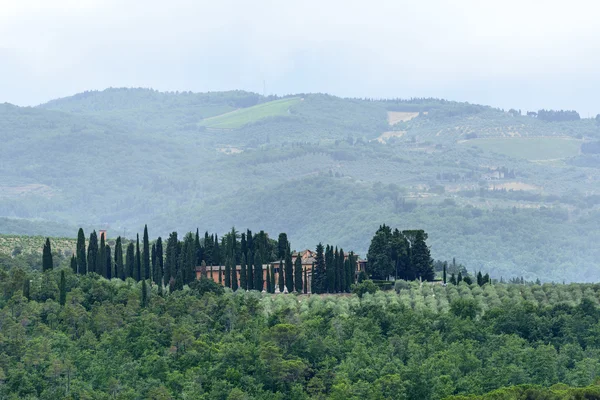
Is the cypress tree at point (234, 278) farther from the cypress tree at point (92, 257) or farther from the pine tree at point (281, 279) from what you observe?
the cypress tree at point (92, 257)

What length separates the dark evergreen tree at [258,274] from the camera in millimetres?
A: 131375

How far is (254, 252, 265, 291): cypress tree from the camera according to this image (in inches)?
5172

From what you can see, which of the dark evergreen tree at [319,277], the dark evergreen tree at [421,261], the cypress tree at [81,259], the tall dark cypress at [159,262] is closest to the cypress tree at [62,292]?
the cypress tree at [81,259]

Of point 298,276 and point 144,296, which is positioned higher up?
point 298,276

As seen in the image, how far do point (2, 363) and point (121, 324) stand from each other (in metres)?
12.6

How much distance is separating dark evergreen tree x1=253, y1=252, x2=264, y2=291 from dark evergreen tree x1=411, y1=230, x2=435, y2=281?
15.9 meters

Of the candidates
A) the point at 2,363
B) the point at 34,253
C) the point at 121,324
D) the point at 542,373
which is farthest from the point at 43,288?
the point at 542,373

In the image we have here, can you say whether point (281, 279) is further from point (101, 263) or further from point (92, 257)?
point (92, 257)

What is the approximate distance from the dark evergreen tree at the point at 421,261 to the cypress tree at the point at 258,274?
15.9 m

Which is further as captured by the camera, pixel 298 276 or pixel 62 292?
pixel 298 276

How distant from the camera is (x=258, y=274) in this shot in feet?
432

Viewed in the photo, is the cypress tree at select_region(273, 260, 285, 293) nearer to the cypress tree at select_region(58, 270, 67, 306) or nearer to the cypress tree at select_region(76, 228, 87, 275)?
the cypress tree at select_region(76, 228, 87, 275)

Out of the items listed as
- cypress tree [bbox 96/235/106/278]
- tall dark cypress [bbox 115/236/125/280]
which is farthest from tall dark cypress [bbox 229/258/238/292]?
cypress tree [bbox 96/235/106/278]

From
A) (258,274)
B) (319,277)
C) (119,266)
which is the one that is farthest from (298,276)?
(119,266)
